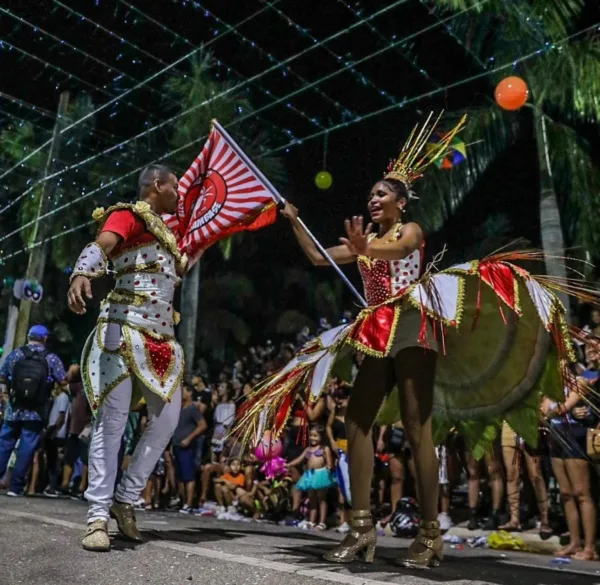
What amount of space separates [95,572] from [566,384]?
225cm

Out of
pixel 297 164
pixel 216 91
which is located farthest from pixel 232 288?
pixel 216 91

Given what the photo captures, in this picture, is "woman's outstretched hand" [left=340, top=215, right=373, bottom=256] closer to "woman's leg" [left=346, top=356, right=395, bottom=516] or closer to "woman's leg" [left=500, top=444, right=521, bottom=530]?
"woman's leg" [left=346, top=356, right=395, bottom=516]

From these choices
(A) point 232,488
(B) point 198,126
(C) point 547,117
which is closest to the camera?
(A) point 232,488

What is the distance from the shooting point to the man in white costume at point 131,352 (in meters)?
3.88

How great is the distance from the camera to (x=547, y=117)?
1255 centimetres

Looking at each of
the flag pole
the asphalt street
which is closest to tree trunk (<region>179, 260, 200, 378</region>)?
the flag pole

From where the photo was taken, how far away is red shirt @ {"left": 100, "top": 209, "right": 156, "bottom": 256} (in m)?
3.90

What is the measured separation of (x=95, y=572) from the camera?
10.0ft

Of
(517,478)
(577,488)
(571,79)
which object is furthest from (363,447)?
(571,79)

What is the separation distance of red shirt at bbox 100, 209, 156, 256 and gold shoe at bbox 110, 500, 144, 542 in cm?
130

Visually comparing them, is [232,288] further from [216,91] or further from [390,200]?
[390,200]

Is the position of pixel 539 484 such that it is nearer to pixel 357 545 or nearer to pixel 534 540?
pixel 534 540

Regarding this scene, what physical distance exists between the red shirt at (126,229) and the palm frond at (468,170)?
31.9ft

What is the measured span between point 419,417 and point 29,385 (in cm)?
556
